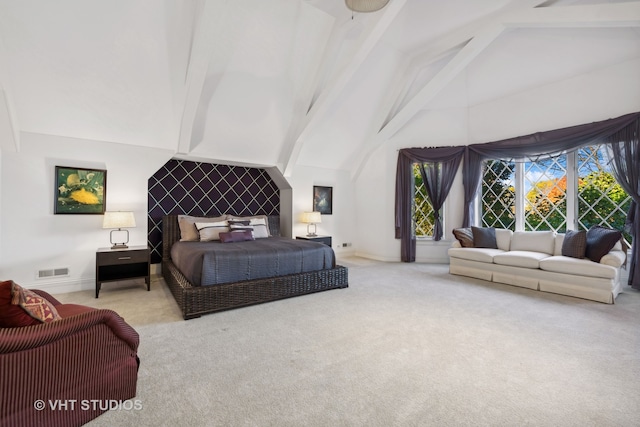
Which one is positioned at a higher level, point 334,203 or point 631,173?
point 631,173

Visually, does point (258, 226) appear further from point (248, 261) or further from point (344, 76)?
point (344, 76)

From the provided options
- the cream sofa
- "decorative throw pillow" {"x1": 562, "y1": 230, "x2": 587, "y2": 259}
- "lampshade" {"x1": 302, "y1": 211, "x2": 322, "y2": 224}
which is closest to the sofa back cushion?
the cream sofa

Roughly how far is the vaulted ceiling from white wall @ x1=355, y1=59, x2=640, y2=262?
237 mm

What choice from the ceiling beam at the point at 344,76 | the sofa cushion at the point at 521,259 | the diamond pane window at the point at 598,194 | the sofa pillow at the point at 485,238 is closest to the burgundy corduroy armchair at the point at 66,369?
the ceiling beam at the point at 344,76

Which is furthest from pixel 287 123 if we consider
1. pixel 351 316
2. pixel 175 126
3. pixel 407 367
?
pixel 407 367

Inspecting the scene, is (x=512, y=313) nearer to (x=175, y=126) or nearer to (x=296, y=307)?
(x=296, y=307)

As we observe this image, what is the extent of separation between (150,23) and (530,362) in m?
4.83

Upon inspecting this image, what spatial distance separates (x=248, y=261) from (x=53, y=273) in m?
2.65

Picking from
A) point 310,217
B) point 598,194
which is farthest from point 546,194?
point 310,217

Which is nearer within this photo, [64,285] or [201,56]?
[201,56]

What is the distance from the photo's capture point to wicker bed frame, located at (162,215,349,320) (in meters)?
2.87

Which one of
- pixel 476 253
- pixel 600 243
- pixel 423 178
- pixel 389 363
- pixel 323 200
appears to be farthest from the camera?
pixel 323 200

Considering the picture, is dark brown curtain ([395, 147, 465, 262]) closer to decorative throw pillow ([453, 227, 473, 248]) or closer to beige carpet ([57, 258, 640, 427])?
decorative throw pillow ([453, 227, 473, 248])

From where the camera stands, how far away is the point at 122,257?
3.70 meters
